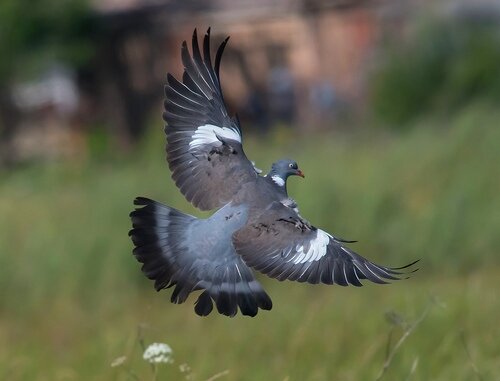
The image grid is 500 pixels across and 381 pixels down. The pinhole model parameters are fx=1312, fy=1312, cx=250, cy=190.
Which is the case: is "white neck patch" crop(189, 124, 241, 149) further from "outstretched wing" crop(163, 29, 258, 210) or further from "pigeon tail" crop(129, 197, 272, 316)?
"pigeon tail" crop(129, 197, 272, 316)

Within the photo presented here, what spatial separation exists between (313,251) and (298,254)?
0.05 m

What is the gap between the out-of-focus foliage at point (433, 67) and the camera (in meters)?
14.4

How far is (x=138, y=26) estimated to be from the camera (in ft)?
67.1

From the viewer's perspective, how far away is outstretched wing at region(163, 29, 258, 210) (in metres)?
4.61

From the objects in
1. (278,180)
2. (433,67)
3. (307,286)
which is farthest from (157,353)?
(433,67)

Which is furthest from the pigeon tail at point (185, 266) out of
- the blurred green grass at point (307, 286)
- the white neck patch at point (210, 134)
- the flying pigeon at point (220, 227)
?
the blurred green grass at point (307, 286)

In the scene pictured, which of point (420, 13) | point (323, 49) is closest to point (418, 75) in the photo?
point (420, 13)

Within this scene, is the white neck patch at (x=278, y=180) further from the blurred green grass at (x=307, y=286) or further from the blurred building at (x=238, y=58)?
the blurred building at (x=238, y=58)

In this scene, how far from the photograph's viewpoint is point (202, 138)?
4758mm

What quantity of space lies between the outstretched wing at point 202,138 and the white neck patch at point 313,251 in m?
0.44

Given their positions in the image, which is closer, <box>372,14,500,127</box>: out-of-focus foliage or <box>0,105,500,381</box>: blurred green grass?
<box>0,105,500,381</box>: blurred green grass

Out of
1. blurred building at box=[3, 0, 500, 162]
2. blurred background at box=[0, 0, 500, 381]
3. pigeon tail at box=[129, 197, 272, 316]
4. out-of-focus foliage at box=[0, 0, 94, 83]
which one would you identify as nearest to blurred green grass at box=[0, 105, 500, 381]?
blurred background at box=[0, 0, 500, 381]

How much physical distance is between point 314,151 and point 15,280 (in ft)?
12.2

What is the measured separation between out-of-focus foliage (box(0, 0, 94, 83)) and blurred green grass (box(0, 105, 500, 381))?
17.0ft
